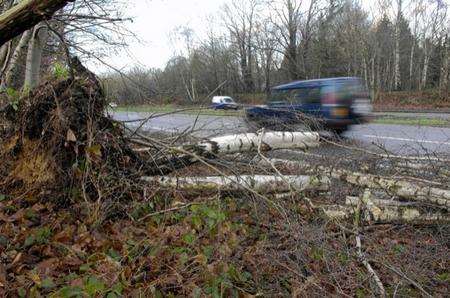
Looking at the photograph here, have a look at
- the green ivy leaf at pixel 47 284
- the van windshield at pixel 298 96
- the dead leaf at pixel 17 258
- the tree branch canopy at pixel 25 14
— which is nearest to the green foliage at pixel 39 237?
the dead leaf at pixel 17 258

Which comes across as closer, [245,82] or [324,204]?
[324,204]

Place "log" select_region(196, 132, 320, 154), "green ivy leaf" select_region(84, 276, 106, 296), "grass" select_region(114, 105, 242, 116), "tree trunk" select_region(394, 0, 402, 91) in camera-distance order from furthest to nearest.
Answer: "tree trunk" select_region(394, 0, 402, 91)
"grass" select_region(114, 105, 242, 116)
"log" select_region(196, 132, 320, 154)
"green ivy leaf" select_region(84, 276, 106, 296)

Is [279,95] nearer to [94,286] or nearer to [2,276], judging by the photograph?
[94,286]

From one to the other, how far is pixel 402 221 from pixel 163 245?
2431mm

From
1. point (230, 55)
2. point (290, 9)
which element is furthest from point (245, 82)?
point (290, 9)

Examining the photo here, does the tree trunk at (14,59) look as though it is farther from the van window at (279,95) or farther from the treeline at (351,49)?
the treeline at (351,49)

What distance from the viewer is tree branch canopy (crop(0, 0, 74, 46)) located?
3.39 metres

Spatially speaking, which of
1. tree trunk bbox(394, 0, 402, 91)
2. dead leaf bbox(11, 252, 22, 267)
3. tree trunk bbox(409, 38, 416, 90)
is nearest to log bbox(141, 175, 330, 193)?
dead leaf bbox(11, 252, 22, 267)

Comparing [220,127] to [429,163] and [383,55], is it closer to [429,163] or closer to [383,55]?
[429,163]

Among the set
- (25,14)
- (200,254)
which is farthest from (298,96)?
(25,14)

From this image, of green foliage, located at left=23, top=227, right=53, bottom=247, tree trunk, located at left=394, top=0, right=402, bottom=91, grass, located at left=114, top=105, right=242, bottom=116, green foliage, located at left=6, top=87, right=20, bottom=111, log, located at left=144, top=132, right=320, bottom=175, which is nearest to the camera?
green foliage, located at left=23, top=227, right=53, bottom=247

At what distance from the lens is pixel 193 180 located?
181 inches

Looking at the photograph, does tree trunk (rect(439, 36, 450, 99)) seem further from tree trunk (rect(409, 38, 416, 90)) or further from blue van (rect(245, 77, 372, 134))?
blue van (rect(245, 77, 372, 134))

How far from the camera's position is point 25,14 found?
3.45m
